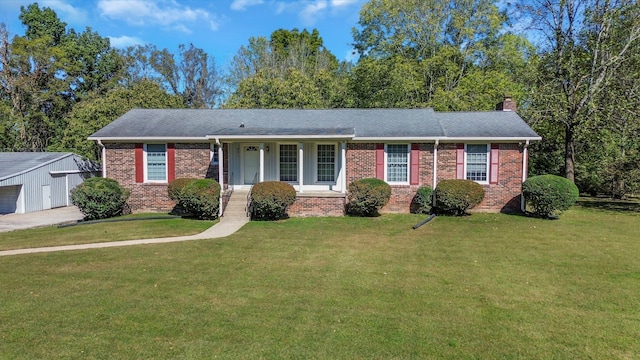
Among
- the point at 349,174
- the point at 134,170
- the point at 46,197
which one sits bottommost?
the point at 46,197

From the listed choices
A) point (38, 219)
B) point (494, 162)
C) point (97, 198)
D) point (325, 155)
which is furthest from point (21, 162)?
point (494, 162)

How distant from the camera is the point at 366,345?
4.66m

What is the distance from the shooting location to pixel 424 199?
15.2 m

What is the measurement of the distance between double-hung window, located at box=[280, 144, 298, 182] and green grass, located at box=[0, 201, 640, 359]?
6286mm

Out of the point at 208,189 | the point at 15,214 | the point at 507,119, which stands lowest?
the point at 15,214

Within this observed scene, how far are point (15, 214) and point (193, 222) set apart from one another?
10722 millimetres

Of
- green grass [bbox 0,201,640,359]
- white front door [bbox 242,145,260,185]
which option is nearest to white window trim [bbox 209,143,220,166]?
white front door [bbox 242,145,260,185]

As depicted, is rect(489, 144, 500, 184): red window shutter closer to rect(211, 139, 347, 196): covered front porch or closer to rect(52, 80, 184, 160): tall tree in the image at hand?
rect(211, 139, 347, 196): covered front porch

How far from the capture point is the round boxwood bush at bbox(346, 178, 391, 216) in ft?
47.0

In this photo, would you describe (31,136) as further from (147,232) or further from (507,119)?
(507,119)

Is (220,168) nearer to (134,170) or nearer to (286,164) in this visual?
(286,164)

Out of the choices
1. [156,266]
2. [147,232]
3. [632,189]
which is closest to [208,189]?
[147,232]

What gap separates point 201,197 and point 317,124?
6.58 meters

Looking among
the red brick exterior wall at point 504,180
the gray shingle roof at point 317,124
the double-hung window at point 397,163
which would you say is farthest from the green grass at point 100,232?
the red brick exterior wall at point 504,180
